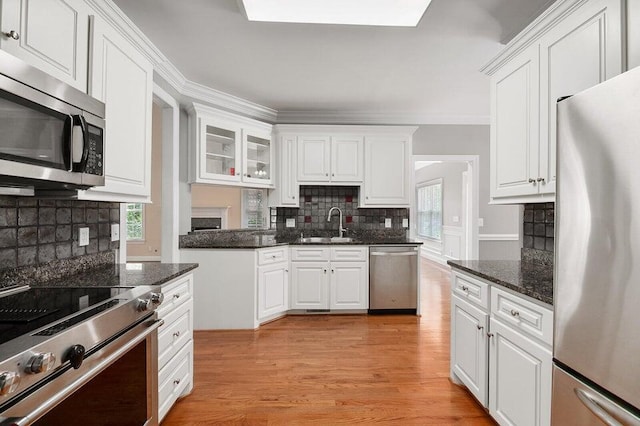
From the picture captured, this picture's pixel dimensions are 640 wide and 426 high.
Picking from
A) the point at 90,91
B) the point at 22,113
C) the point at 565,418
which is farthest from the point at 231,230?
the point at 565,418

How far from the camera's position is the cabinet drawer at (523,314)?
1.40 meters

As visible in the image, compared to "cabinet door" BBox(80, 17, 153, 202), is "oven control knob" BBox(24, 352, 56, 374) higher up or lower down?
lower down

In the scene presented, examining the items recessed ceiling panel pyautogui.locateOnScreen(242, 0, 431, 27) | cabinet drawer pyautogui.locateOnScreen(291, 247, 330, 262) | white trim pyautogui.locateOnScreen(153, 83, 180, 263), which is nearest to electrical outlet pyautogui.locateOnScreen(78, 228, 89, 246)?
white trim pyautogui.locateOnScreen(153, 83, 180, 263)

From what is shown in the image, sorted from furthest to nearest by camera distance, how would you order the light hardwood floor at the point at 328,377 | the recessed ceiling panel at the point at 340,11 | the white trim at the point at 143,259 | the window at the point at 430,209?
the window at the point at 430,209 → the white trim at the point at 143,259 → the recessed ceiling panel at the point at 340,11 → the light hardwood floor at the point at 328,377

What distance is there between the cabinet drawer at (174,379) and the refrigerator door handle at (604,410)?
5.99 ft

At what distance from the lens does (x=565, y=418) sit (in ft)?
3.90

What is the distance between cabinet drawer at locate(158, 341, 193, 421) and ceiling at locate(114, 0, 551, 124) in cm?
219

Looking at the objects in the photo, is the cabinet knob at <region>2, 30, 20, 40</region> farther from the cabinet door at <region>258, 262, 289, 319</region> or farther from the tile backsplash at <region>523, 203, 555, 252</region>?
the tile backsplash at <region>523, 203, 555, 252</region>

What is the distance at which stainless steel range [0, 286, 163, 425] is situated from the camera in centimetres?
85

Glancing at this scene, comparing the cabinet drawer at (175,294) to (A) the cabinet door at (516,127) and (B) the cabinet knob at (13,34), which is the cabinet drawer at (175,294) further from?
(A) the cabinet door at (516,127)

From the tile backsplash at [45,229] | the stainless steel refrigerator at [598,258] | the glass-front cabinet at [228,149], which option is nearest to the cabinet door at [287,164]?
the glass-front cabinet at [228,149]

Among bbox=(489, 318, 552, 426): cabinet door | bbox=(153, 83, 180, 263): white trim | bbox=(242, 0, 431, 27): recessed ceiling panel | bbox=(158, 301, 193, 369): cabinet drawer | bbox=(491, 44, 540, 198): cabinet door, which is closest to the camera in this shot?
bbox=(489, 318, 552, 426): cabinet door

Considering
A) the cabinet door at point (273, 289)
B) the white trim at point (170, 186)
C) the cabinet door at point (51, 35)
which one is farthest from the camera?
the cabinet door at point (273, 289)

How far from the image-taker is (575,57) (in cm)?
162
